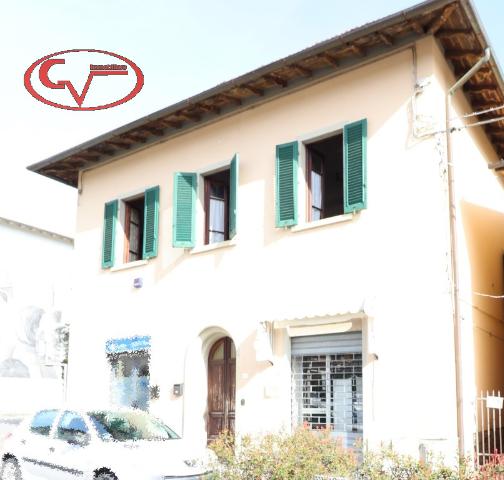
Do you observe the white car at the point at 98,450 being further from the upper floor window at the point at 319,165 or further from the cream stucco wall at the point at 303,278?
the upper floor window at the point at 319,165

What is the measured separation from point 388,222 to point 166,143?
6.28 meters

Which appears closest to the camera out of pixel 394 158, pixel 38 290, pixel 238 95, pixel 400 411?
pixel 400 411

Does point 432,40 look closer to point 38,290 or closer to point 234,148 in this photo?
point 234,148

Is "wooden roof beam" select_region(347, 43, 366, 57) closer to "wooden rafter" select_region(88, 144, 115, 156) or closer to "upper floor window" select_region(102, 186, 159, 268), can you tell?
"upper floor window" select_region(102, 186, 159, 268)

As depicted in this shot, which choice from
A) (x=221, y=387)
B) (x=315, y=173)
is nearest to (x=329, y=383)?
(x=221, y=387)

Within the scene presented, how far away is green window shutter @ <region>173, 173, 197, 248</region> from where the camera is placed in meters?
14.8

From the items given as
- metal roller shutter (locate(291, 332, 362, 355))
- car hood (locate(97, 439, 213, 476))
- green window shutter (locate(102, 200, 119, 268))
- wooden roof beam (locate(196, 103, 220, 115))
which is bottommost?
car hood (locate(97, 439, 213, 476))

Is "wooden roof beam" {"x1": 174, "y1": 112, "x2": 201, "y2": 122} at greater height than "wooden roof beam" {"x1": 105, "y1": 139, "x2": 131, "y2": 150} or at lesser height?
greater

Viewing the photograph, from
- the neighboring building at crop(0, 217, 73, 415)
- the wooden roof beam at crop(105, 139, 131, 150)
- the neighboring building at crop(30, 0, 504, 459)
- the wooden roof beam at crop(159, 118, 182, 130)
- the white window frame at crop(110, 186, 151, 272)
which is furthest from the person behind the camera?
the neighboring building at crop(0, 217, 73, 415)

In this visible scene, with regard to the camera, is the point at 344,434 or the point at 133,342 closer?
the point at 344,434

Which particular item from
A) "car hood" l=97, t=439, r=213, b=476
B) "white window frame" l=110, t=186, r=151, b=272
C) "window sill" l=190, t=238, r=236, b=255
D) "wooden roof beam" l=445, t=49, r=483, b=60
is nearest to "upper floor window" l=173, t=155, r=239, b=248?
"window sill" l=190, t=238, r=236, b=255

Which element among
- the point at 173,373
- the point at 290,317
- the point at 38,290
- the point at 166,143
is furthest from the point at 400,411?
the point at 38,290

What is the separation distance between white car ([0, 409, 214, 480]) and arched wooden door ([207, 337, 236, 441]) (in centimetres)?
299

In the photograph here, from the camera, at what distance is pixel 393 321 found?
37.8ft
